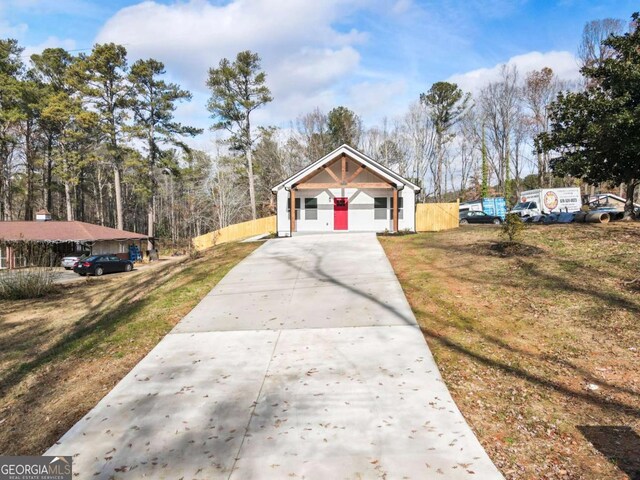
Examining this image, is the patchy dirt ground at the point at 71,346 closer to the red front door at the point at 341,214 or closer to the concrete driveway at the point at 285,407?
the concrete driveway at the point at 285,407

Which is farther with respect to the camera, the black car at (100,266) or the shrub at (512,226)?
the black car at (100,266)

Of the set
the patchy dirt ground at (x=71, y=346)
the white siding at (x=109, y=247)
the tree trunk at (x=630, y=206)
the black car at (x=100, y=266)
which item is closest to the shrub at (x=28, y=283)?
Result: the patchy dirt ground at (x=71, y=346)

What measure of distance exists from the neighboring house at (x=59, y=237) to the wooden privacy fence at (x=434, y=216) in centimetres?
2540

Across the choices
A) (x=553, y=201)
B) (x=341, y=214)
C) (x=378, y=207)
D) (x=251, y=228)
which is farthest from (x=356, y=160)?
(x=553, y=201)

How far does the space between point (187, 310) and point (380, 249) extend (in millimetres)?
8453

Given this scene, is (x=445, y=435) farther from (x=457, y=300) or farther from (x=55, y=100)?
(x=55, y=100)

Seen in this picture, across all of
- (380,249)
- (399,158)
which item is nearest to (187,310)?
(380,249)

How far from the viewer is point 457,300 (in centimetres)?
865

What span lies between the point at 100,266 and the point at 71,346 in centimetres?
1851

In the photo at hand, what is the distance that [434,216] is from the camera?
2334 centimetres

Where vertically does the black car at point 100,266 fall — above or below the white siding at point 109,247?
below

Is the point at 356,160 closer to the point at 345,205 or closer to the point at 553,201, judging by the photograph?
the point at 345,205

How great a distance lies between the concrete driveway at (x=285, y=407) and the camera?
380 centimetres

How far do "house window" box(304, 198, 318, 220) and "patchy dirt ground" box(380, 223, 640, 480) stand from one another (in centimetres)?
1147
